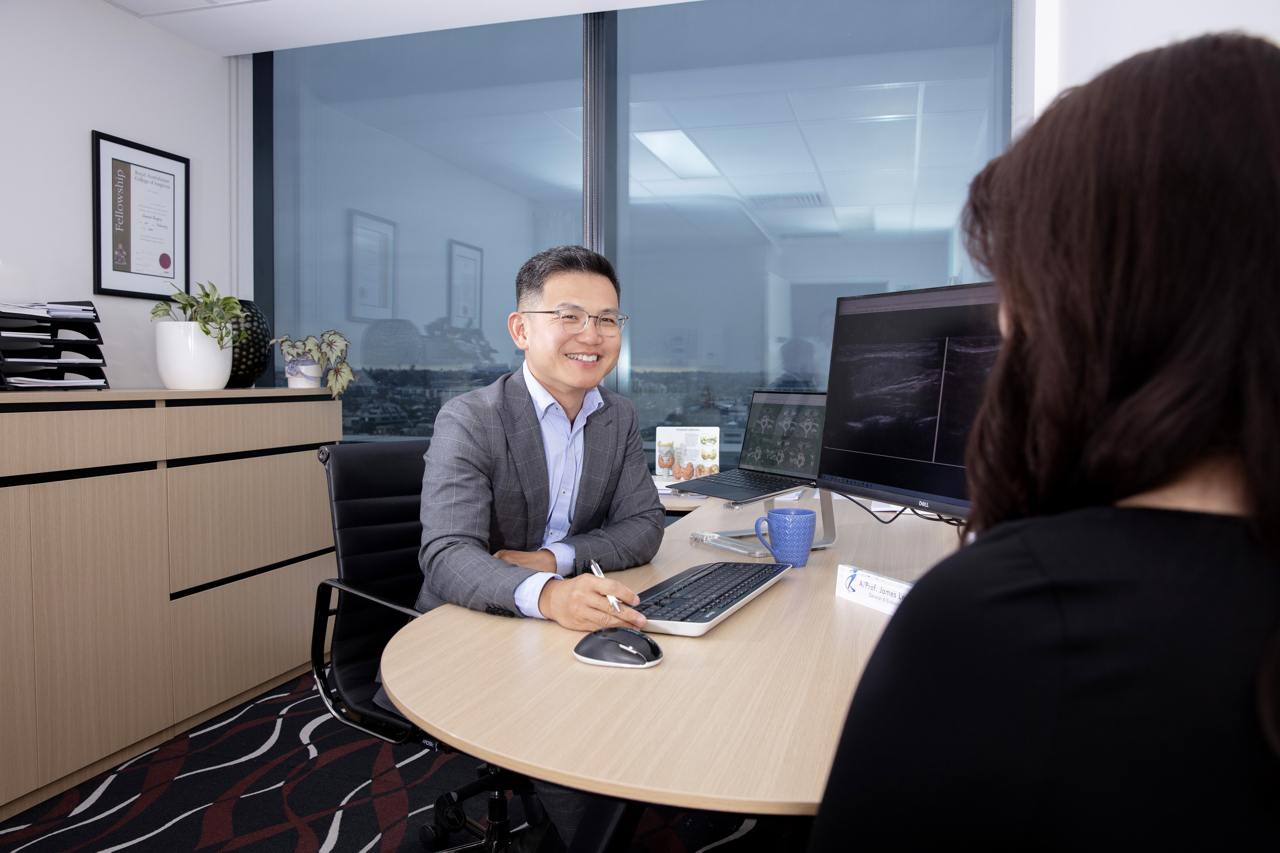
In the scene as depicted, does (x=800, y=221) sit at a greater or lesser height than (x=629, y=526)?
greater

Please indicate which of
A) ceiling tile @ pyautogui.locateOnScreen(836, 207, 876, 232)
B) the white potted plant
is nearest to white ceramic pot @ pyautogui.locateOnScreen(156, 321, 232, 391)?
the white potted plant

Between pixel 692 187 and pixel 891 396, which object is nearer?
pixel 891 396

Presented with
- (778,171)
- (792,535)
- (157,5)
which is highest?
(157,5)

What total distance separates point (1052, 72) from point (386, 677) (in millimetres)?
2582

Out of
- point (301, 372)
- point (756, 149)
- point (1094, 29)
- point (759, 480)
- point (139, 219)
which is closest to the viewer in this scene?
point (1094, 29)

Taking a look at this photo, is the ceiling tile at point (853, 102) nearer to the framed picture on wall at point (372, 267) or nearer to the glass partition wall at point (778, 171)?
the glass partition wall at point (778, 171)

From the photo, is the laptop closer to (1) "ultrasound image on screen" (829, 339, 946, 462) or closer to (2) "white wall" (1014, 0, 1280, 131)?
(1) "ultrasound image on screen" (829, 339, 946, 462)

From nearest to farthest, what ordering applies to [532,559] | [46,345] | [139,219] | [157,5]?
1. [532,559]
2. [46,345]
3. [157,5]
4. [139,219]

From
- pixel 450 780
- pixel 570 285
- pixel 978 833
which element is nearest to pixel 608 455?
pixel 570 285

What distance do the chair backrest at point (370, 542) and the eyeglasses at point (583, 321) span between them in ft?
1.72

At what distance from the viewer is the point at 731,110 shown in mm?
3309

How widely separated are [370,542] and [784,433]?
1377 mm

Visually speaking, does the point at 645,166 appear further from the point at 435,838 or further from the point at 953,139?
the point at 435,838

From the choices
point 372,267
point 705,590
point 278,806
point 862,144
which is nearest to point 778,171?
point 862,144
